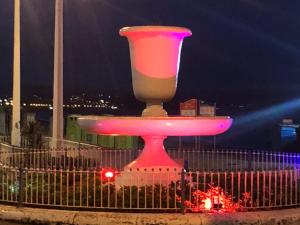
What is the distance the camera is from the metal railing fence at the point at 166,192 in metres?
10.9

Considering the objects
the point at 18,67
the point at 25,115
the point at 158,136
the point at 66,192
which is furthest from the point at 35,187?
the point at 25,115

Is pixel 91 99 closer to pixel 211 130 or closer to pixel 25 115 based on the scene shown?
pixel 25 115

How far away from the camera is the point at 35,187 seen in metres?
12.1

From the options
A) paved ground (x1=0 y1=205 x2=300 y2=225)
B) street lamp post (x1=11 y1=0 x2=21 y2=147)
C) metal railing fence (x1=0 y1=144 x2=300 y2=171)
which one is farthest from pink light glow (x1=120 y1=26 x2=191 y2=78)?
street lamp post (x1=11 y1=0 x2=21 y2=147)

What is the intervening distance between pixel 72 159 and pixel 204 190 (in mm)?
6577

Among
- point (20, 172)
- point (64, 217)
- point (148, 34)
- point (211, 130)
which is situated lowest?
point (64, 217)

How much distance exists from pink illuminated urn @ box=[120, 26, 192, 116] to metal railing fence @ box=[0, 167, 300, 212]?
5.84 ft

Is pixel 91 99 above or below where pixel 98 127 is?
above

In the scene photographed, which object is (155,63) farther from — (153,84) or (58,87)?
(58,87)

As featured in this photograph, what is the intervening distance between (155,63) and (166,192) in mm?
2997

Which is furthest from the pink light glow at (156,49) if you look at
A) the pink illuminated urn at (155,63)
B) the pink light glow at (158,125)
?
the pink light glow at (158,125)

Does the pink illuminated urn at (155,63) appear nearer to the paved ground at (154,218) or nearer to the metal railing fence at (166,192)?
the metal railing fence at (166,192)

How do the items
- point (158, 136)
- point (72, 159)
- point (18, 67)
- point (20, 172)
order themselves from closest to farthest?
point (20, 172) → point (158, 136) → point (72, 159) → point (18, 67)

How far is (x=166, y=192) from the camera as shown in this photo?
11.2m
